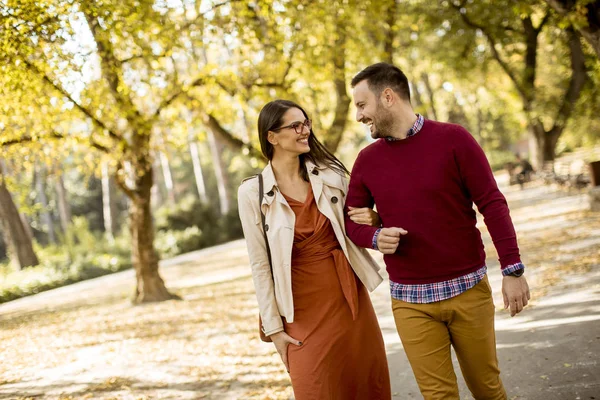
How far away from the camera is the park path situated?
18.4 ft

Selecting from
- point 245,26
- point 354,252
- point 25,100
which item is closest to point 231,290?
point 245,26

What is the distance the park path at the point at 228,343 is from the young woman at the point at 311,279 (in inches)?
77.8

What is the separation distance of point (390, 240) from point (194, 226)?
28.7m

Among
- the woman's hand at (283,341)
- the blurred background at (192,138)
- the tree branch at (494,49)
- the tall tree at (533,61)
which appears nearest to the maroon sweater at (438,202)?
the woman's hand at (283,341)

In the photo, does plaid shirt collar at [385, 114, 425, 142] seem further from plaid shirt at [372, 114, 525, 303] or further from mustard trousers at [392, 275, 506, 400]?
mustard trousers at [392, 275, 506, 400]

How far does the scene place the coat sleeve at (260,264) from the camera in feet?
11.7

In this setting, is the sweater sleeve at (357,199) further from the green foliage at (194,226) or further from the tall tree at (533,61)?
the green foliage at (194,226)

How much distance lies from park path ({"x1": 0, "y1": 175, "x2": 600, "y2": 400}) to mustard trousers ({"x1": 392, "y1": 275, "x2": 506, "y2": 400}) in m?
1.63

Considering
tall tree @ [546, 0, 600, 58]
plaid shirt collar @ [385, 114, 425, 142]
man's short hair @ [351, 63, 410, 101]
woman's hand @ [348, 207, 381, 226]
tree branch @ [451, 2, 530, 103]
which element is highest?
tree branch @ [451, 2, 530, 103]

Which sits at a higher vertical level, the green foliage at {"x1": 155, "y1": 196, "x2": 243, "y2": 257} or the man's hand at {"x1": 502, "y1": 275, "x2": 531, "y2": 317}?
the green foliage at {"x1": 155, "y1": 196, "x2": 243, "y2": 257}

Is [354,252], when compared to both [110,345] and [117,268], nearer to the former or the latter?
[110,345]

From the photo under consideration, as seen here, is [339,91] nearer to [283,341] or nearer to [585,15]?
[585,15]

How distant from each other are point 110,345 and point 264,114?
7.50 meters

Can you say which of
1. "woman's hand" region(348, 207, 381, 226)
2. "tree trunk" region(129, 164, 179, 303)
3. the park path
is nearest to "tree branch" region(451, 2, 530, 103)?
the park path
